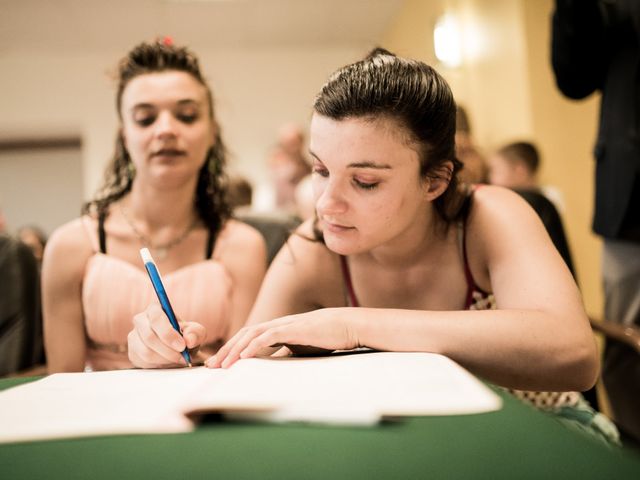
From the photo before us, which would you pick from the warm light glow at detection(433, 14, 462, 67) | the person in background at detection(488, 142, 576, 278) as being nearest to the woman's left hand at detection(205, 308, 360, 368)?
the person in background at detection(488, 142, 576, 278)

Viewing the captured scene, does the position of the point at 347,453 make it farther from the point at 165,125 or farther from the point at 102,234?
the point at 102,234

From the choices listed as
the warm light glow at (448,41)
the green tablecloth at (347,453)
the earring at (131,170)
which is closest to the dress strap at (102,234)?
the earring at (131,170)

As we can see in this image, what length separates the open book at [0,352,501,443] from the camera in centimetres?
41

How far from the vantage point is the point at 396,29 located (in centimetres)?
457

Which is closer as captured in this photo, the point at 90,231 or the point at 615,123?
the point at 90,231

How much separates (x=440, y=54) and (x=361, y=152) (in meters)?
2.99

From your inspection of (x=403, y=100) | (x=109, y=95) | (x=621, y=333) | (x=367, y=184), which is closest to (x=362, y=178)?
(x=367, y=184)

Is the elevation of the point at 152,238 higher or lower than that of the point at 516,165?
lower

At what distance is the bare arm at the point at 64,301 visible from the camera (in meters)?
1.13

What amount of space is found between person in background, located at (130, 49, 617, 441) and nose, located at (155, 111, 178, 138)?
346 millimetres

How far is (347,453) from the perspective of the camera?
1.16 feet

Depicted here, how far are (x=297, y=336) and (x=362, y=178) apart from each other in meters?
0.22

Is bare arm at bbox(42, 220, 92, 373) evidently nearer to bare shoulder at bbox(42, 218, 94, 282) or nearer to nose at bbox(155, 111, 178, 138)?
bare shoulder at bbox(42, 218, 94, 282)

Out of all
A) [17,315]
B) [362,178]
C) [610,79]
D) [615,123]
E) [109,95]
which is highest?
[109,95]
